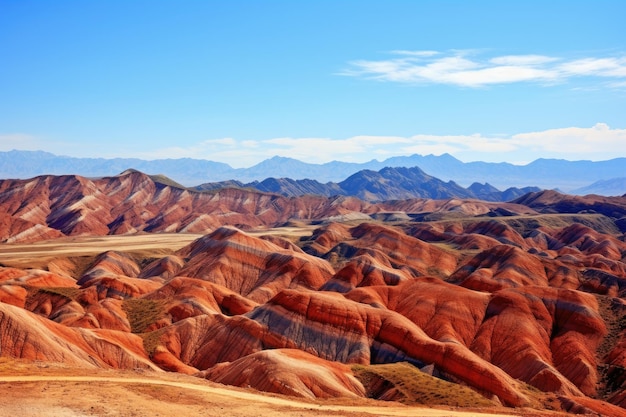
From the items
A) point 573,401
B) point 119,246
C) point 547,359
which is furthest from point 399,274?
point 119,246

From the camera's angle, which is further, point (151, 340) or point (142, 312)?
point (142, 312)

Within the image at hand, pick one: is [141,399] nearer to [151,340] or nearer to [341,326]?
[341,326]

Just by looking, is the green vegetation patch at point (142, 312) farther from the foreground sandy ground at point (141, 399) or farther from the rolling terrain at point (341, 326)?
the foreground sandy ground at point (141, 399)

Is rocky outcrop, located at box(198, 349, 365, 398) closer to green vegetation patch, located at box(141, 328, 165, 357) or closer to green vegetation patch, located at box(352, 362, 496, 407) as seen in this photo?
green vegetation patch, located at box(352, 362, 496, 407)

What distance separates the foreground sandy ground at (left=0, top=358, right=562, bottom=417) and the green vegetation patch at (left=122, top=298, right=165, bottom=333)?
40.8 metres

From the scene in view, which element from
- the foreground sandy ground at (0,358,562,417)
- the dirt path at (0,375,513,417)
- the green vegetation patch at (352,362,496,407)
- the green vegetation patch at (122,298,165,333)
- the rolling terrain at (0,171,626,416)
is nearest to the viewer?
the dirt path at (0,375,513,417)

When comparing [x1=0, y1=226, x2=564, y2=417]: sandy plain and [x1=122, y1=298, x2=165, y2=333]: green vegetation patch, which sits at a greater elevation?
[x1=0, y1=226, x2=564, y2=417]: sandy plain

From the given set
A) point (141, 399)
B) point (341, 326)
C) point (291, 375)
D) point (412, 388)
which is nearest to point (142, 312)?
point (341, 326)

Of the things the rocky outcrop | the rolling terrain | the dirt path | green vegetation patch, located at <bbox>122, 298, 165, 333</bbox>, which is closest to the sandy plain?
the dirt path

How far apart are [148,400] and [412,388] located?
28861mm

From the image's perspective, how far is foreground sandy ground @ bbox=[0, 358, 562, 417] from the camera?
35688 mm

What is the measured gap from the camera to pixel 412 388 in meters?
57.8

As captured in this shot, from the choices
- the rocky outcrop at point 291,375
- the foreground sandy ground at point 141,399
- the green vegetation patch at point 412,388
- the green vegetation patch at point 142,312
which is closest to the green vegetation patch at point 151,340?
the green vegetation patch at point 142,312

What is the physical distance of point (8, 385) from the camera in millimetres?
38344
